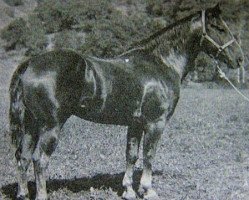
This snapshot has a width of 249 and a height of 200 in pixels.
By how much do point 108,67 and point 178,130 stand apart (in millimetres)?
8112

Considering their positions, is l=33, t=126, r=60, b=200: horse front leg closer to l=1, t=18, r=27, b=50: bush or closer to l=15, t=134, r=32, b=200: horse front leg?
l=15, t=134, r=32, b=200: horse front leg

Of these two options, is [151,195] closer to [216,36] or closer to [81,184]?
[81,184]

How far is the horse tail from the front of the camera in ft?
23.1

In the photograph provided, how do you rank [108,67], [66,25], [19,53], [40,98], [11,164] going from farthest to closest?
1. [66,25]
2. [19,53]
3. [11,164]
4. [108,67]
5. [40,98]

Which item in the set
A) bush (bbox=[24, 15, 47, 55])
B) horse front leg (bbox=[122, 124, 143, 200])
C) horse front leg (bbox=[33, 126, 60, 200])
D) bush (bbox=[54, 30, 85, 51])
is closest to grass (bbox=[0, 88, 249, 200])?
horse front leg (bbox=[122, 124, 143, 200])

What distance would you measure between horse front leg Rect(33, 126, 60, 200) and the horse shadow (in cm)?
71

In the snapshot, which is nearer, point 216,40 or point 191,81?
point 216,40

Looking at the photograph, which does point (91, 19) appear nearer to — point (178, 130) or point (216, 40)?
point (178, 130)

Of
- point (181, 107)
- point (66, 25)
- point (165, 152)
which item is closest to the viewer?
point (165, 152)

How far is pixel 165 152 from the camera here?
38.4 ft

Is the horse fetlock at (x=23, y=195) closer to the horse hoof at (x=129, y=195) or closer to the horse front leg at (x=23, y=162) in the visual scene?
the horse front leg at (x=23, y=162)

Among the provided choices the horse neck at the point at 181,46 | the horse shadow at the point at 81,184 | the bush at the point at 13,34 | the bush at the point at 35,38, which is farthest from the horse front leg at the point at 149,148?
the bush at the point at 13,34

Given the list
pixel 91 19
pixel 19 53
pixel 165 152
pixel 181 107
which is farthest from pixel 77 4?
pixel 165 152

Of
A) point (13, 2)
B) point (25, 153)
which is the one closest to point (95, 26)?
point (13, 2)
